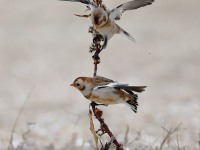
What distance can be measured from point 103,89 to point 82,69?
232 inches

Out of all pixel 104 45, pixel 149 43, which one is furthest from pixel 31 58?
pixel 104 45

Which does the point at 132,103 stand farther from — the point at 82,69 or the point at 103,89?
the point at 82,69

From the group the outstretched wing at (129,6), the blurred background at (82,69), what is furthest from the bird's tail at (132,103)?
the blurred background at (82,69)

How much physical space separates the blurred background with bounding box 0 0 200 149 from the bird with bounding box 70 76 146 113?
3433mm

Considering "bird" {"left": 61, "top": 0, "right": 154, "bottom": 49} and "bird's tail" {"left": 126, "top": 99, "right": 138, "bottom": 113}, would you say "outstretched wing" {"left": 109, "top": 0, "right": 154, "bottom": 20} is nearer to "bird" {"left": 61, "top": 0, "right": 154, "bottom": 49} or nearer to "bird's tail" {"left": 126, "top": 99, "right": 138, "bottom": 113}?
"bird" {"left": 61, "top": 0, "right": 154, "bottom": 49}

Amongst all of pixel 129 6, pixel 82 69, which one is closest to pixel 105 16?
pixel 129 6

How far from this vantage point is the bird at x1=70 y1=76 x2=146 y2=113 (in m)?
1.98

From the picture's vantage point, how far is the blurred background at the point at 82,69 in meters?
6.35

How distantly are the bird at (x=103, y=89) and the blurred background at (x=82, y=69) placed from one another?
343cm

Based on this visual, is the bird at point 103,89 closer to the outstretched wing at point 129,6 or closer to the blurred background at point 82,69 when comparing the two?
the outstretched wing at point 129,6

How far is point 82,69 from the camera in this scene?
787cm

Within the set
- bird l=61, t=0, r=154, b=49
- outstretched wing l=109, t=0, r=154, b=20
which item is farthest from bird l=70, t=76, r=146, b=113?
outstretched wing l=109, t=0, r=154, b=20

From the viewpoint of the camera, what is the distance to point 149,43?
8578 millimetres

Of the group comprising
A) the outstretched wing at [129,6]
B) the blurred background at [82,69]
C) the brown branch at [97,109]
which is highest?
the blurred background at [82,69]
